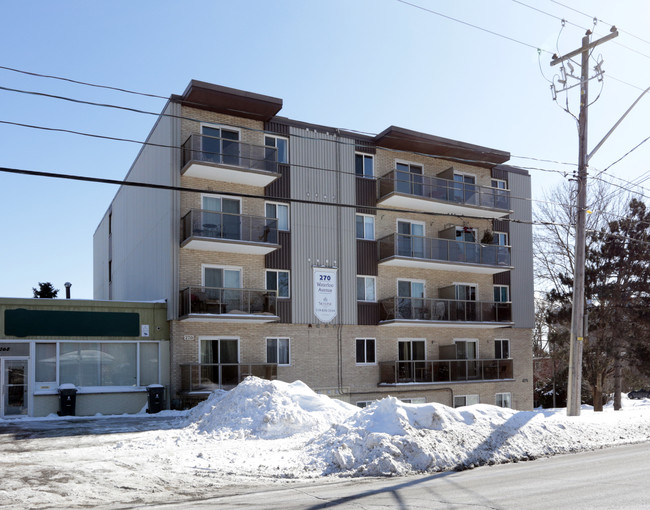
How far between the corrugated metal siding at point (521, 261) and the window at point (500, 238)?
38 centimetres

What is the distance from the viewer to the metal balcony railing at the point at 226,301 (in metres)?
25.0

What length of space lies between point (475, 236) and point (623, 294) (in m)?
9.80

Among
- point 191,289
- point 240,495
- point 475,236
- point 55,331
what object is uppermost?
point 475,236

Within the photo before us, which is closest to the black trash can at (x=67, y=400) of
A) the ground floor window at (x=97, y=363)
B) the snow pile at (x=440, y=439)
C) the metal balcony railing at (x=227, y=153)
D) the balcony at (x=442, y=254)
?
the ground floor window at (x=97, y=363)

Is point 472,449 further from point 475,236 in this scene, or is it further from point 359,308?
point 475,236

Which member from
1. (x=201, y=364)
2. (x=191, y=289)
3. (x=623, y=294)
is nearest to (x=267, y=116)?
(x=191, y=289)

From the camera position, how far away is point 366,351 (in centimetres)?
2997

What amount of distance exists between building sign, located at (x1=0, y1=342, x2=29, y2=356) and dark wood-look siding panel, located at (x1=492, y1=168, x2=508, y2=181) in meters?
25.3

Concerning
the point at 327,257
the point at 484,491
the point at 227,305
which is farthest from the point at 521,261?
the point at 484,491

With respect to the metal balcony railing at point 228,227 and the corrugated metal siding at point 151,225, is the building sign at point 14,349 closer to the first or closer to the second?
the corrugated metal siding at point 151,225

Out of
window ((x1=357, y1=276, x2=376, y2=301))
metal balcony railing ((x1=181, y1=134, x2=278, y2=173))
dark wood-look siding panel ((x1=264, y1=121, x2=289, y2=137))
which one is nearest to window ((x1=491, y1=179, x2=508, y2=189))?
window ((x1=357, y1=276, x2=376, y2=301))

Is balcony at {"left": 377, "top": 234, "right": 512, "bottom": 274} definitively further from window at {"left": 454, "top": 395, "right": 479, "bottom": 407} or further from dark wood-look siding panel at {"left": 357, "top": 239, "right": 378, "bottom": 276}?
window at {"left": 454, "top": 395, "right": 479, "bottom": 407}

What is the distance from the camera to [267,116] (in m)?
27.8

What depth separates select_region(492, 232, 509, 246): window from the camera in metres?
35.5
